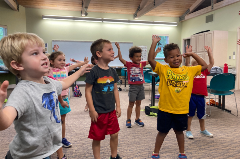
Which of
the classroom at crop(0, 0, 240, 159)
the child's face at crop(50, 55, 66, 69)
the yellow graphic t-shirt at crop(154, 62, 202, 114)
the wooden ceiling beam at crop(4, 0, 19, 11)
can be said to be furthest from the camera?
the wooden ceiling beam at crop(4, 0, 19, 11)

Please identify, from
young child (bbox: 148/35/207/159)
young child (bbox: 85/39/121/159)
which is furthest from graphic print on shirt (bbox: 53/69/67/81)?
young child (bbox: 148/35/207/159)

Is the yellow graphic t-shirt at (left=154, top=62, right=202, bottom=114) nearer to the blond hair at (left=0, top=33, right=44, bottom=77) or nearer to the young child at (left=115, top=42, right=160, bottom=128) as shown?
the young child at (left=115, top=42, right=160, bottom=128)

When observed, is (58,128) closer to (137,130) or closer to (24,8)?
(137,130)

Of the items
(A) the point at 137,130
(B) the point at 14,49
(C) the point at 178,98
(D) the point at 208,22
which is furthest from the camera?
(D) the point at 208,22

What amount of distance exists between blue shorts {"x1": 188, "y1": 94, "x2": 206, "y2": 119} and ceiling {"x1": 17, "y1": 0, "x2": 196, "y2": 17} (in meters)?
6.70

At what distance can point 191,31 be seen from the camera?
8945mm

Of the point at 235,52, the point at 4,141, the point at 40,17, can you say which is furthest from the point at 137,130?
the point at 40,17

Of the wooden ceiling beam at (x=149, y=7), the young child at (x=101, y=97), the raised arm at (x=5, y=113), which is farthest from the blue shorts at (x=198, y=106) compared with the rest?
the wooden ceiling beam at (x=149, y=7)

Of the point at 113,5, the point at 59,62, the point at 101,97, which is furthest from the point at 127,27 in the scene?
the point at 101,97

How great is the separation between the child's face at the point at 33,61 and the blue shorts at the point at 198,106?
6.85ft

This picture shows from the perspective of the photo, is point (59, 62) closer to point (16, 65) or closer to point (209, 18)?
point (16, 65)

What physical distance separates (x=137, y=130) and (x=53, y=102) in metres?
1.99

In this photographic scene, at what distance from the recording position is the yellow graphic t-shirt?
1.67 meters

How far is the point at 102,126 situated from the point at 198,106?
1.49m
